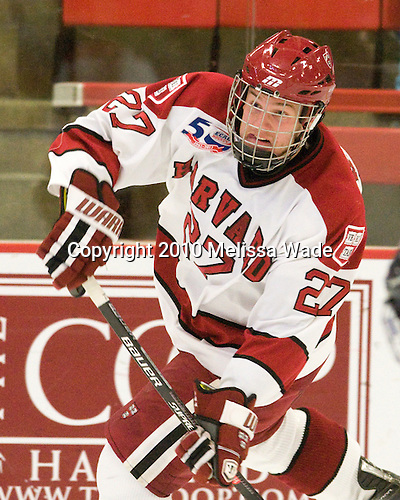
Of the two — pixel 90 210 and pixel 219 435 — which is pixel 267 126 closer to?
pixel 90 210

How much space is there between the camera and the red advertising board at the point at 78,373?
2.26 m

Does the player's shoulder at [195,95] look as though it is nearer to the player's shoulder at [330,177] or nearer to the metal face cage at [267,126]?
the metal face cage at [267,126]

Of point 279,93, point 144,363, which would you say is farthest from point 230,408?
point 279,93

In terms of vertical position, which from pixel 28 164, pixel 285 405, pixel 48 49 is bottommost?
pixel 285 405

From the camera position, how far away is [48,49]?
2.41 meters

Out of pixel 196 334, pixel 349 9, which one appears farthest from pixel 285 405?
pixel 349 9

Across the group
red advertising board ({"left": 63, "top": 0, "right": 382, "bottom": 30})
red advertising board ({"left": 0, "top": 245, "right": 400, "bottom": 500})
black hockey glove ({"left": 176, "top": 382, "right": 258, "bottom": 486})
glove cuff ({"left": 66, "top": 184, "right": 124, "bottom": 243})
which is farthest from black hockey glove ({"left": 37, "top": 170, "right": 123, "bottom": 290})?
red advertising board ({"left": 63, "top": 0, "right": 382, "bottom": 30})

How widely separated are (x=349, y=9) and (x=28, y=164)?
1147 mm

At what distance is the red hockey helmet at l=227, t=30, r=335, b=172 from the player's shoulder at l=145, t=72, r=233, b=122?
0.38ft

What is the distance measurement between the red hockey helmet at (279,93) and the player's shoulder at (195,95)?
0.12 metres

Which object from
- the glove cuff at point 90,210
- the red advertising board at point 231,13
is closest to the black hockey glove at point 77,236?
the glove cuff at point 90,210

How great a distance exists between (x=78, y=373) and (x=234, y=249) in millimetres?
796

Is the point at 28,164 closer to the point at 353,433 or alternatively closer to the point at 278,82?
the point at 278,82

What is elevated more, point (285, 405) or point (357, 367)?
point (285, 405)
